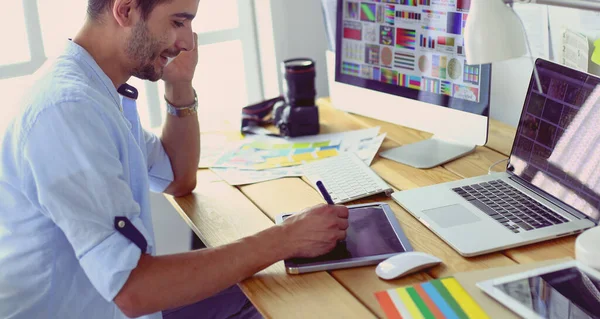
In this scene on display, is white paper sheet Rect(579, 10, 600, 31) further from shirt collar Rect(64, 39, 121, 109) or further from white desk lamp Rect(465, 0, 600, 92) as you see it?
shirt collar Rect(64, 39, 121, 109)

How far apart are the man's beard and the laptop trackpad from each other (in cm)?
62

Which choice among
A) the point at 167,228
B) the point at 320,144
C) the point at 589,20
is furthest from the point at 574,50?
the point at 167,228

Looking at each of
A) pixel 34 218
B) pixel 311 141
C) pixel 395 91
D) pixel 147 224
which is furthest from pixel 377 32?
pixel 34 218

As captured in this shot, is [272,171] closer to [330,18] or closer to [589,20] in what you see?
[330,18]

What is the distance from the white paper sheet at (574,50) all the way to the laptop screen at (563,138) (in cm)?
21

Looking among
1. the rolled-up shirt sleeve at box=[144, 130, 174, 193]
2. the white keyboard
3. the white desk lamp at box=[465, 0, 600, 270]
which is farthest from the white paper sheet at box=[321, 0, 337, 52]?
the white desk lamp at box=[465, 0, 600, 270]

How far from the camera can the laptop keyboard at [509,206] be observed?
1.30 metres

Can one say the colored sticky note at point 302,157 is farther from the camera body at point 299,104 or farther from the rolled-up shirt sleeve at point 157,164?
the rolled-up shirt sleeve at point 157,164

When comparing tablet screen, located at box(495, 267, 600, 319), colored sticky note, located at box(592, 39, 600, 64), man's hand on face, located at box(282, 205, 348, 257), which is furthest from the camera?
colored sticky note, located at box(592, 39, 600, 64)

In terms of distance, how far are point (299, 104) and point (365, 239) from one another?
0.73m

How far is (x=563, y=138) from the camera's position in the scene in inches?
53.2

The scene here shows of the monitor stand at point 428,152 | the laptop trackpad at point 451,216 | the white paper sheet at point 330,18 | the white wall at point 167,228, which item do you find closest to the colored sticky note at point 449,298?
the laptop trackpad at point 451,216

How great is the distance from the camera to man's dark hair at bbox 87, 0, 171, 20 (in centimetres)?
123

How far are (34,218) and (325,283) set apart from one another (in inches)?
20.2
